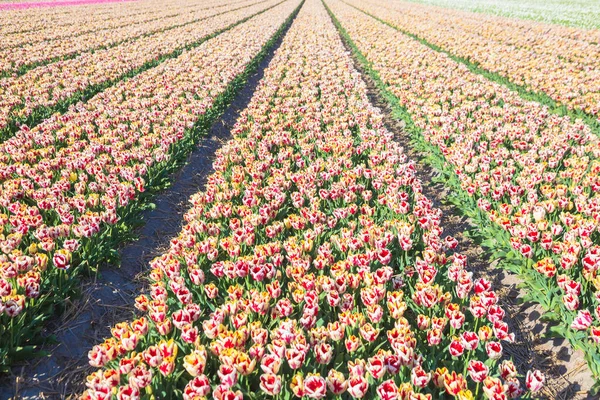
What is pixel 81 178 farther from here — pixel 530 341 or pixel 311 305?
pixel 530 341

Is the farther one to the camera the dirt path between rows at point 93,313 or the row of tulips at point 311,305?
the dirt path between rows at point 93,313

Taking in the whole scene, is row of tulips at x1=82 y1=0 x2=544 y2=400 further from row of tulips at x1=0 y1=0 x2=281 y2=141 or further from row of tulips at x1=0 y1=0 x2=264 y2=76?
row of tulips at x1=0 y1=0 x2=264 y2=76

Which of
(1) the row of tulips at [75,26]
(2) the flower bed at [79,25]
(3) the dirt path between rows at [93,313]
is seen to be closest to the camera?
(3) the dirt path between rows at [93,313]

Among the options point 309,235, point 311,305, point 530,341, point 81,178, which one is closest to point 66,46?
point 81,178

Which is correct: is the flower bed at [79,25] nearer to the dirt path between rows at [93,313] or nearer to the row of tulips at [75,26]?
the row of tulips at [75,26]

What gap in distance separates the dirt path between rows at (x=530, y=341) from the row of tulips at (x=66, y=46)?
44.7 ft

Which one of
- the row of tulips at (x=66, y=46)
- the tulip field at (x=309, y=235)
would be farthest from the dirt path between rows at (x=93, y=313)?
the row of tulips at (x=66, y=46)

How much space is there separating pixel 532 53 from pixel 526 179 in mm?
12677

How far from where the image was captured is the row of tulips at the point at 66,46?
1421 centimetres

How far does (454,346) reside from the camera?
2965 millimetres

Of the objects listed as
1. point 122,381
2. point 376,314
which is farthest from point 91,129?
point 376,314

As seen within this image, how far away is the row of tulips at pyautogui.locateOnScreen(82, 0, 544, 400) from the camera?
269 cm

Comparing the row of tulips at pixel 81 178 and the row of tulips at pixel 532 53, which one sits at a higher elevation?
the row of tulips at pixel 532 53

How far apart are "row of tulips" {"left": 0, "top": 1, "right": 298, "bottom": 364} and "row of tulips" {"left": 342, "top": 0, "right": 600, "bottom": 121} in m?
8.21
